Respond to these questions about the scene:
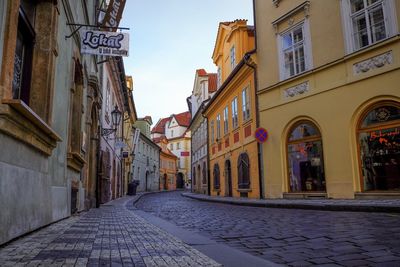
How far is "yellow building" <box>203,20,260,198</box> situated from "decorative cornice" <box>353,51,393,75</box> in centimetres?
583

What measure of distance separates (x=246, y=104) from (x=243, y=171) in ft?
11.5

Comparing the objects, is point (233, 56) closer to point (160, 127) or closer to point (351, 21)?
point (351, 21)

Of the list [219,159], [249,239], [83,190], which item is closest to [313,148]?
[83,190]

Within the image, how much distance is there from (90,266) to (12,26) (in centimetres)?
268

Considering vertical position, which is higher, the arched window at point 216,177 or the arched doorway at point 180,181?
the arched doorway at point 180,181

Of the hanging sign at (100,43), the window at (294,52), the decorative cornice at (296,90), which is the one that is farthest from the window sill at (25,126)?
the window at (294,52)

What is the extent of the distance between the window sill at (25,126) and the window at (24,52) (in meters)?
0.69

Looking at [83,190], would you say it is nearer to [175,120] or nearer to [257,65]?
[257,65]

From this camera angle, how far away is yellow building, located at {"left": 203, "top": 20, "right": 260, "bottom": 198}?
18375mm

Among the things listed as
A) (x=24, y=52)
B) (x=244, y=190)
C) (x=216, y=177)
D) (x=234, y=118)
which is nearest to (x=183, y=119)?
(x=216, y=177)

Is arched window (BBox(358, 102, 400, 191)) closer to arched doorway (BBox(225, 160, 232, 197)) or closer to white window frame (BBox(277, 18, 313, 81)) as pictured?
white window frame (BBox(277, 18, 313, 81))

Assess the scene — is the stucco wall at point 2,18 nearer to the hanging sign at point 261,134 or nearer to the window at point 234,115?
the hanging sign at point 261,134

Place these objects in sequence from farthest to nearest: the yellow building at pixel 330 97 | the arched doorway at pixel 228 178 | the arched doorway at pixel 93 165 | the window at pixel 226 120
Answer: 1. the window at pixel 226 120
2. the arched doorway at pixel 228 178
3. the arched doorway at pixel 93 165
4. the yellow building at pixel 330 97

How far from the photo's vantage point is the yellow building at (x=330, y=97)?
11.8 m
